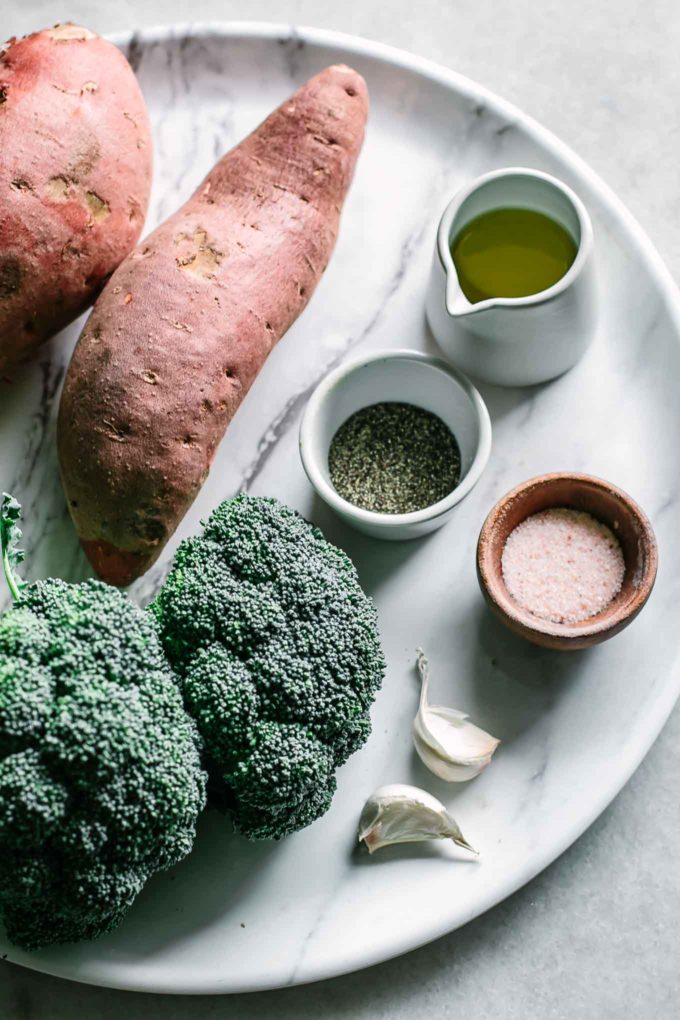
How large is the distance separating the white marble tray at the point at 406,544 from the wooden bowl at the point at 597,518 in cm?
8

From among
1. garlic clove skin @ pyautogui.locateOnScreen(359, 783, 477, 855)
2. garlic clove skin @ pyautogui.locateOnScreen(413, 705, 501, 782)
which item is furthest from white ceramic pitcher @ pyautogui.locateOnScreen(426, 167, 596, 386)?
garlic clove skin @ pyautogui.locateOnScreen(359, 783, 477, 855)

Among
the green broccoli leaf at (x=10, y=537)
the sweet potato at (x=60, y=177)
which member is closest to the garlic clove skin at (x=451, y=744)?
the green broccoli leaf at (x=10, y=537)

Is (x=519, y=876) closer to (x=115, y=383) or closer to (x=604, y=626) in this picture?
(x=604, y=626)

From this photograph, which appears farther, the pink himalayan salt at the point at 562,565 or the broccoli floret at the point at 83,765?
the pink himalayan salt at the point at 562,565

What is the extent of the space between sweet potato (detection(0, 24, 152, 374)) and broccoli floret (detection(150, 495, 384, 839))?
362mm

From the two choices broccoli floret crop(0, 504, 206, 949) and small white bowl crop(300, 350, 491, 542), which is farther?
small white bowl crop(300, 350, 491, 542)

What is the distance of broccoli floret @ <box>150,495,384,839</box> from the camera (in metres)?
1.18

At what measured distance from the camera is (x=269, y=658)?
1.19 metres

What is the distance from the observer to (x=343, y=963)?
4.15 feet

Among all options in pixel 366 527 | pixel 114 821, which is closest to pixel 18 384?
pixel 366 527

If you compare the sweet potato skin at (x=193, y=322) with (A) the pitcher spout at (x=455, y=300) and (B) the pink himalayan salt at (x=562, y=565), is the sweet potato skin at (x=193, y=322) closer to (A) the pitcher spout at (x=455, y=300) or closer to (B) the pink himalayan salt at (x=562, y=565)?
(A) the pitcher spout at (x=455, y=300)

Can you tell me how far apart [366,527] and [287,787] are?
34cm

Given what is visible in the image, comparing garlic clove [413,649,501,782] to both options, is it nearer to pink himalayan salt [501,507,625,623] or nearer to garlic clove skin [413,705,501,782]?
garlic clove skin [413,705,501,782]

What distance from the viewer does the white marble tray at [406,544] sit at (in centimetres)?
128
